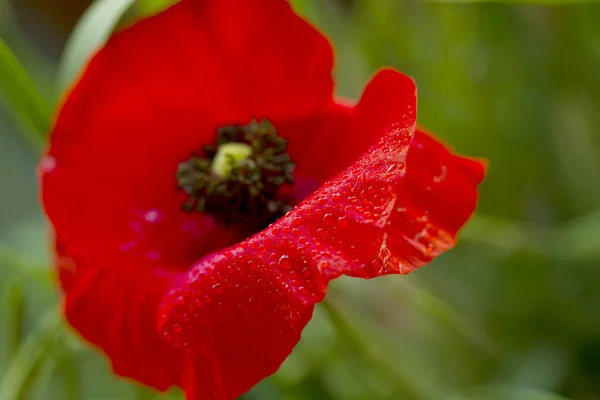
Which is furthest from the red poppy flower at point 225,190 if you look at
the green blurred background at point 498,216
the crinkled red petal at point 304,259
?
the green blurred background at point 498,216

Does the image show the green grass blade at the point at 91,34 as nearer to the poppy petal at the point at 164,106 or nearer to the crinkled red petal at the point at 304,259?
the poppy petal at the point at 164,106

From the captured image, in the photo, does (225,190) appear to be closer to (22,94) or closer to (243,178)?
(243,178)

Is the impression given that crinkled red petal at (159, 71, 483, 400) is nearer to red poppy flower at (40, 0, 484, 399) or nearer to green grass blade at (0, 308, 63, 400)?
red poppy flower at (40, 0, 484, 399)

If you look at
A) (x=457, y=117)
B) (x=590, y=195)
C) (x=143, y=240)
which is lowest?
(x=590, y=195)

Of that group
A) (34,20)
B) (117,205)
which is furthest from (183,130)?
(34,20)

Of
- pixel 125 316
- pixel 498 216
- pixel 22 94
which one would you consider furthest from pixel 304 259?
pixel 498 216

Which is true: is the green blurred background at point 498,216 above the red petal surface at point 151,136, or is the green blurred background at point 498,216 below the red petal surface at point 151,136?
below

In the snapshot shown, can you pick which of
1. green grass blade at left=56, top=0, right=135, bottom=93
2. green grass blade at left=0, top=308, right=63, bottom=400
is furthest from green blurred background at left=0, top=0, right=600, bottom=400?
green grass blade at left=56, top=0, right=135, bottom=93

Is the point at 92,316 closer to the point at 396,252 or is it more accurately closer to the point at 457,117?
the point at 396,252
